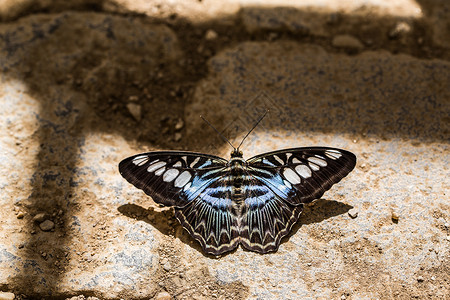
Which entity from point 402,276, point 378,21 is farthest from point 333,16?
point 402,276

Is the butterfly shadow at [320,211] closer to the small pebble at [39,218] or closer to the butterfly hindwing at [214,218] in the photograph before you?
the butterfly hindwing at [214,218]

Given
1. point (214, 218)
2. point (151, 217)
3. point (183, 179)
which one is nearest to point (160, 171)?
point (183, 179)

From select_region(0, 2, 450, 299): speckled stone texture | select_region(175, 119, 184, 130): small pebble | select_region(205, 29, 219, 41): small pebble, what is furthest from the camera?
select_region(205, 29, 219, 41): small pebble

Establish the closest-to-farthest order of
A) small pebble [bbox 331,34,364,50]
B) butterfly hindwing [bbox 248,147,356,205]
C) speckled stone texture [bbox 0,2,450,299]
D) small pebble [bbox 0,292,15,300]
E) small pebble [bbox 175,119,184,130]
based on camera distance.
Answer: small pebble [bbox 0,292,15,300] → speckled stone texture [bbox 0,2,450,299] → butterfly hindwing [bbox 248,147,356,205] → small pebble [bbox 175,119,184,130] → small pebble [bbox 331,34,364,50]

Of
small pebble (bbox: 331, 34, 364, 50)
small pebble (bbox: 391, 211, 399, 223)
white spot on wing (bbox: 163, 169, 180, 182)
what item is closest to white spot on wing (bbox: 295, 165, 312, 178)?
small pebble (bbox: 391, 211, 399, 223)

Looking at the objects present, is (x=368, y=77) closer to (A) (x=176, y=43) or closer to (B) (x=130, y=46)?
(A) (x=176, y=43)

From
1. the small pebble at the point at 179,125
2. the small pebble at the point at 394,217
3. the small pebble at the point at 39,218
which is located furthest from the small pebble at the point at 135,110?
the small pebble at the point at 394,217

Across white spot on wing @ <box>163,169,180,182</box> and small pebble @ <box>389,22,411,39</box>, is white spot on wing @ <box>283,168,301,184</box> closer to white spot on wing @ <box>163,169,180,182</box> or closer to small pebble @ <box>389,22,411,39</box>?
white spot on wing @ <box>163,169,180,182</box>

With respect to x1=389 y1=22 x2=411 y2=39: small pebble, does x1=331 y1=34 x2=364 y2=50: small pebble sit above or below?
below
